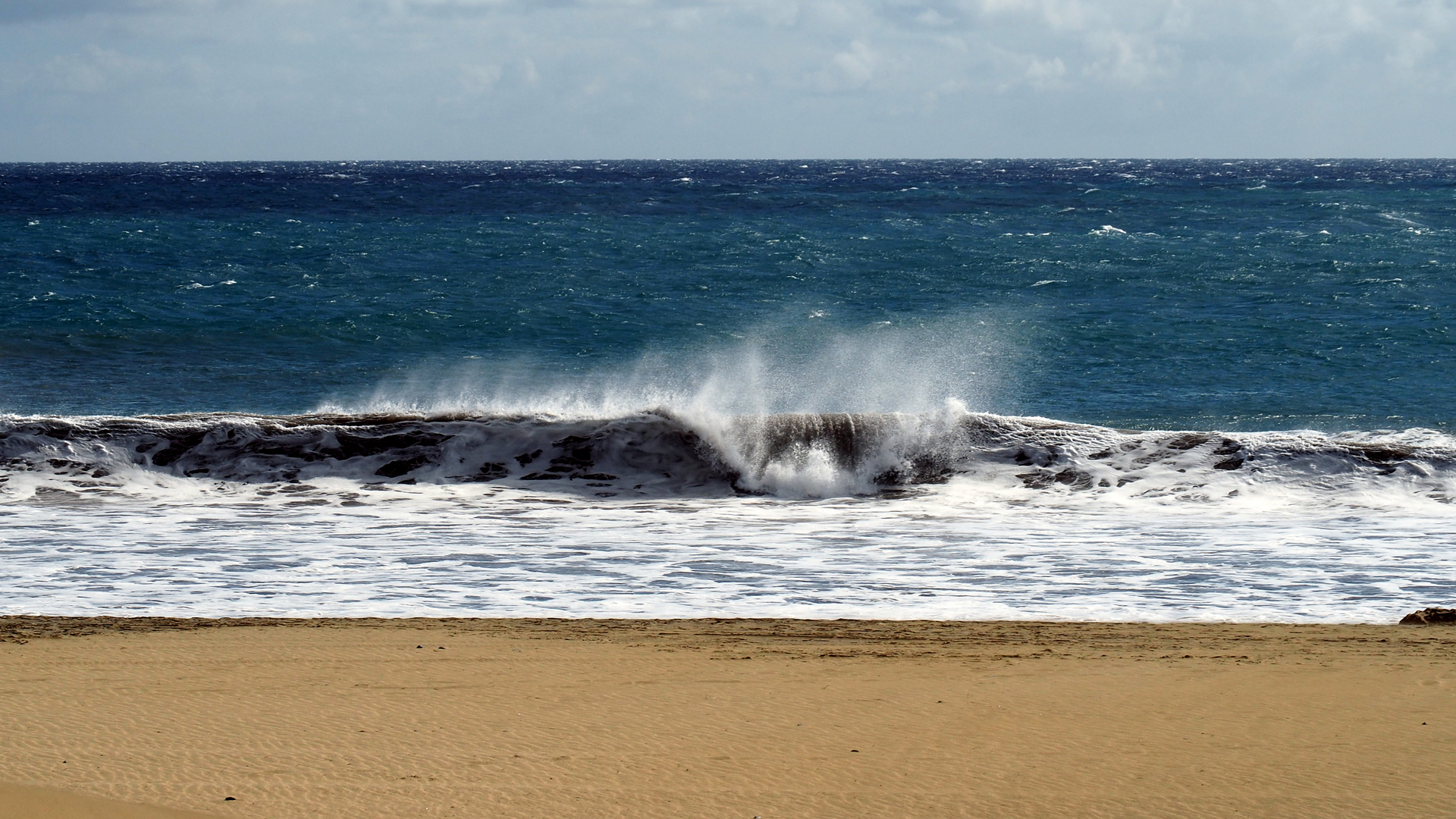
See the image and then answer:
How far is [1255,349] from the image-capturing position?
2066 cm

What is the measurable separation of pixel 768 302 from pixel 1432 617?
1918 centimetres

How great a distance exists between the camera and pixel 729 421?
44.1 feet

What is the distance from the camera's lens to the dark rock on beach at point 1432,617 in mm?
7031

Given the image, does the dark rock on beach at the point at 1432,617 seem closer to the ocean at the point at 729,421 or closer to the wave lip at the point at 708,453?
the ocean at the point at 729,421

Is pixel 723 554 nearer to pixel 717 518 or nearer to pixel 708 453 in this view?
pixel 717 518

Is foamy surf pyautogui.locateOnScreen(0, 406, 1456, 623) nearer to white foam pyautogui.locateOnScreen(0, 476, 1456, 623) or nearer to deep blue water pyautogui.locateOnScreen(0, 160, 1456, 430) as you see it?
white foam pyautogui.locateOnScreen(0, 476, 1456, 623)

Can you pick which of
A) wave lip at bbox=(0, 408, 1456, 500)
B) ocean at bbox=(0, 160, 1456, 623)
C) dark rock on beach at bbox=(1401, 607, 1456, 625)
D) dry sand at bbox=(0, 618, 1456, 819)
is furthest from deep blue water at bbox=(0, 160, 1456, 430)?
dry sand at bbox=(0, 618, 1456, 819)

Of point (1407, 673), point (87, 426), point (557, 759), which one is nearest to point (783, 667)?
point (557, 759)

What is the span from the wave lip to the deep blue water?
122 inches

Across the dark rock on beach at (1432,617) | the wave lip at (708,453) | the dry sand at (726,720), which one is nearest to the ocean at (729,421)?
the wave lip at (708,453)

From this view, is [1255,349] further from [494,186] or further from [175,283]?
[494,186]

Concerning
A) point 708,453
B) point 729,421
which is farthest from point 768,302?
point 708,453

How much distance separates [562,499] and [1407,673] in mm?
7766

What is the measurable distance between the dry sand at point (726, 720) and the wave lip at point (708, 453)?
552cm
